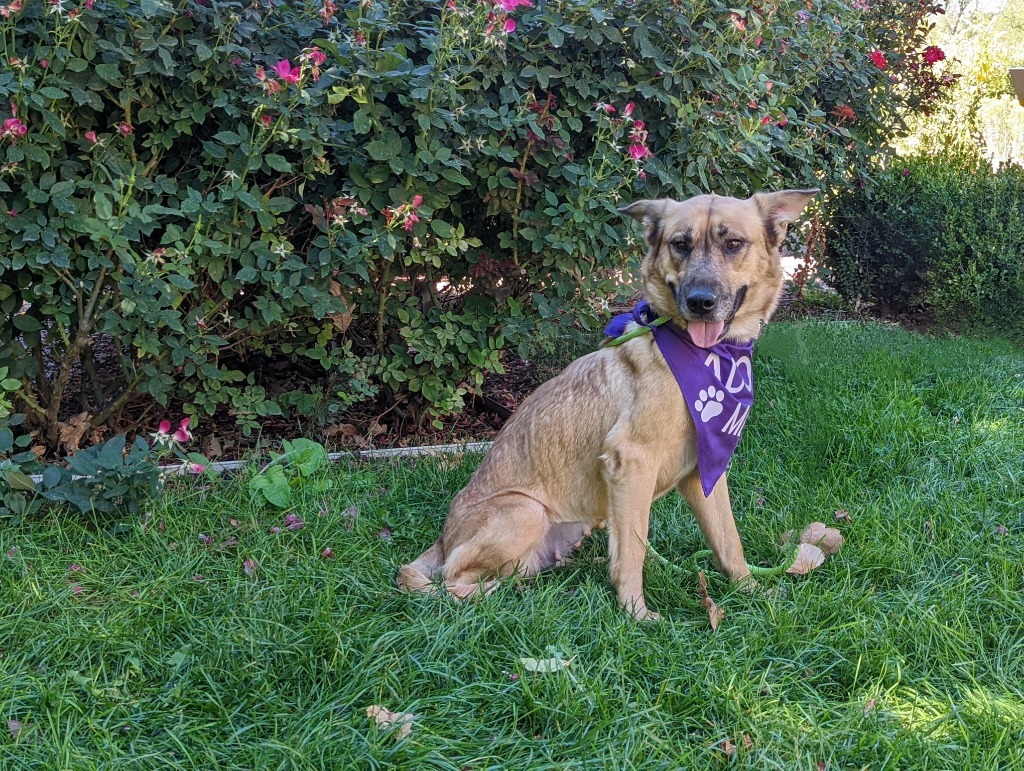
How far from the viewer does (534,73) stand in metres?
3.95

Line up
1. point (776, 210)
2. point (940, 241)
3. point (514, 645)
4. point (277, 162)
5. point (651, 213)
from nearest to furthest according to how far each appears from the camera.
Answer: point (514, 645), point (776, 210), point (651, 213), point (277, 162), point (940, 241)

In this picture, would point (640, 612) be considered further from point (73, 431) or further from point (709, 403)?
point (73, 431)

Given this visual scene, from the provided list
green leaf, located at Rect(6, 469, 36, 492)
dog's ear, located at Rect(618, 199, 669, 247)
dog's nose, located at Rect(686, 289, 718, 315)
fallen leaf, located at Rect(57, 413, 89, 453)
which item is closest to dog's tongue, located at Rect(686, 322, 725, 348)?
dog's nose, located at Rect(686, 289, 718, 315)

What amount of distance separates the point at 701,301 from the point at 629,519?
0.87 meters

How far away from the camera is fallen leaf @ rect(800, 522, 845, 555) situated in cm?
338

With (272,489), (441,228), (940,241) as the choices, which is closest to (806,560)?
(441,228)

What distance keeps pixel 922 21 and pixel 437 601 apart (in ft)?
25.6

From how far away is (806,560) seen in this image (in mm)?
3256

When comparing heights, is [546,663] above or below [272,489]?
above

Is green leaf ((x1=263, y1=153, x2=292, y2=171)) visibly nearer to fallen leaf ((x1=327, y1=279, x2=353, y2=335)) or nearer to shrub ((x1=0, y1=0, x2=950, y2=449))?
shrub ((x1=0, y1=0, x2=950, y2=449))

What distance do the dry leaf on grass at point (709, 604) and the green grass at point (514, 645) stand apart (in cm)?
5

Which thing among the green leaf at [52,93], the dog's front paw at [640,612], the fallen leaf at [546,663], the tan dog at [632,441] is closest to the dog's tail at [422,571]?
the tan dog at [632,441]

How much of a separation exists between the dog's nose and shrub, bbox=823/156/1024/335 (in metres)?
5.67

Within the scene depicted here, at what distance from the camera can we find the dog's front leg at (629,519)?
301 cm
